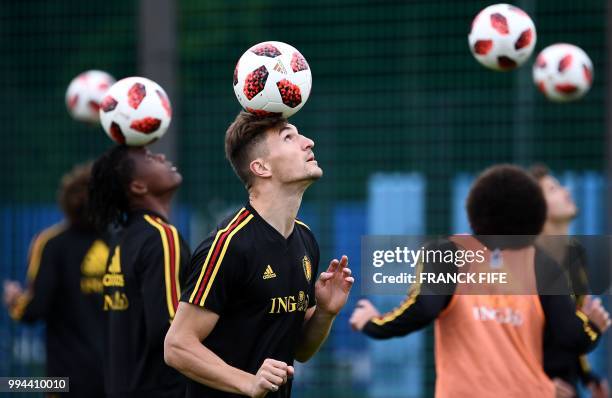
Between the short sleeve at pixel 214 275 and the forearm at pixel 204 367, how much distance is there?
0.17m

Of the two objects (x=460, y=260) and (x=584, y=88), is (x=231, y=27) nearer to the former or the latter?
(x=584, y=88)

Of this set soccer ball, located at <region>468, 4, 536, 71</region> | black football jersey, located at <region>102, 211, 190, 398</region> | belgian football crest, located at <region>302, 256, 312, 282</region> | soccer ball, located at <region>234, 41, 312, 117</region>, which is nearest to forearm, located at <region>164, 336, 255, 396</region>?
belgian football crest, located at <region>302, 256, 312, 282</region>

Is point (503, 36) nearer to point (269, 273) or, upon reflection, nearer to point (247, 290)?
point (269, 273)

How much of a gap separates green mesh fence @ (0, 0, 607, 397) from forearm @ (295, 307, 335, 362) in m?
5.44

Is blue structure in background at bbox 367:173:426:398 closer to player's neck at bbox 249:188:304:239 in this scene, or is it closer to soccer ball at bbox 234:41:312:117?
soccer ball at bbox 234:41:312:117

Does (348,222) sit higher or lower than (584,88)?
lower

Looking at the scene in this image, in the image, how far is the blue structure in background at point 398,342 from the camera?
1040 cm

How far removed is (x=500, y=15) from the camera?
6883mm

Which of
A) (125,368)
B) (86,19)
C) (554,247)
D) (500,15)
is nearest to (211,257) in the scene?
(125,368)

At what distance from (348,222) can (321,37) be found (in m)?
1.81

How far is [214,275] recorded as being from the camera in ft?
14.9

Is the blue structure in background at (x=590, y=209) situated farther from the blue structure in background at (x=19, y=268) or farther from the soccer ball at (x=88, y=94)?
the blue structure in background at (x=19, y=268)

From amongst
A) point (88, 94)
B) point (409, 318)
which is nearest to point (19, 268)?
point (88, 94)

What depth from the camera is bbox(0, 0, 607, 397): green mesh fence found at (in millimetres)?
10359
